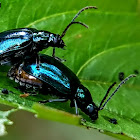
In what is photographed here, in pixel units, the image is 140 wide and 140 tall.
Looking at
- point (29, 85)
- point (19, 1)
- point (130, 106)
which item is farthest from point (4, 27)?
point (130, 106)

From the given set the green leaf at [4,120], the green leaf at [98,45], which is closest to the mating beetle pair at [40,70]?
the green leaf at [98,45]

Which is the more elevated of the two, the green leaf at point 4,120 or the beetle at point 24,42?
the beetle at point 24,42

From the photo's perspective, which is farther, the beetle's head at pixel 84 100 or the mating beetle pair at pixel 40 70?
the beetle's head at pixel 84 100

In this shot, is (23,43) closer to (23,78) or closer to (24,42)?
(24,42)

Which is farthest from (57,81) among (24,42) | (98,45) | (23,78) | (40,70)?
(98,45)

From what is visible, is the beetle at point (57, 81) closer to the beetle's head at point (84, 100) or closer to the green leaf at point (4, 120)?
the beetle's head at point (84, 100)

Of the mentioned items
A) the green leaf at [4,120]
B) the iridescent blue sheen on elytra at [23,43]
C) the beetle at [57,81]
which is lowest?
the green leaf at [4,120]

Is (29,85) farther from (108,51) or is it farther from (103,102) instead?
(108,51)
